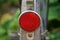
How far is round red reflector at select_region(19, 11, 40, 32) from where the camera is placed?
4.50ft

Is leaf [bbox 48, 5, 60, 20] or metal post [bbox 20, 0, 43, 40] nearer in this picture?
metal post [bbox 20, 0, 43, 40]

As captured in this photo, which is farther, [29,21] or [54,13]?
[54,13]

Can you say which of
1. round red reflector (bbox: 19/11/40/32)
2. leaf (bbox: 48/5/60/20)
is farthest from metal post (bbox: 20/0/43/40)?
leaf (bbox: 48/5/60/20)

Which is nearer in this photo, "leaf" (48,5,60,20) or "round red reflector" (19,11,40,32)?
"round red reflector" (19,11,40,32)

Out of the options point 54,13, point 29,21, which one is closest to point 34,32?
point 29,21

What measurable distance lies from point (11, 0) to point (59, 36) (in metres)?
1.91

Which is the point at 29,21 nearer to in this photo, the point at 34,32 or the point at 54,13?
the point at 34,32

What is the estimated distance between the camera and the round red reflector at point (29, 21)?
1.37 meters

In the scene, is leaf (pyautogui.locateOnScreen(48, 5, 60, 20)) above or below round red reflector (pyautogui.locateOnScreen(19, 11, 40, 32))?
below

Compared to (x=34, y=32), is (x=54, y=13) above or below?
below

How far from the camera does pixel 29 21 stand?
137 cm

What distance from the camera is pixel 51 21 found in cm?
384

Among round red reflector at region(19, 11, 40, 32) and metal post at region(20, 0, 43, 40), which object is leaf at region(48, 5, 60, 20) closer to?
metal post at region(20, 0, 43, 40)

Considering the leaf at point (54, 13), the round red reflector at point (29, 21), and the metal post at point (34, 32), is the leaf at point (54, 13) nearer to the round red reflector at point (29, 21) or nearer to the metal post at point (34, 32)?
the metal post at point (34, 32)
